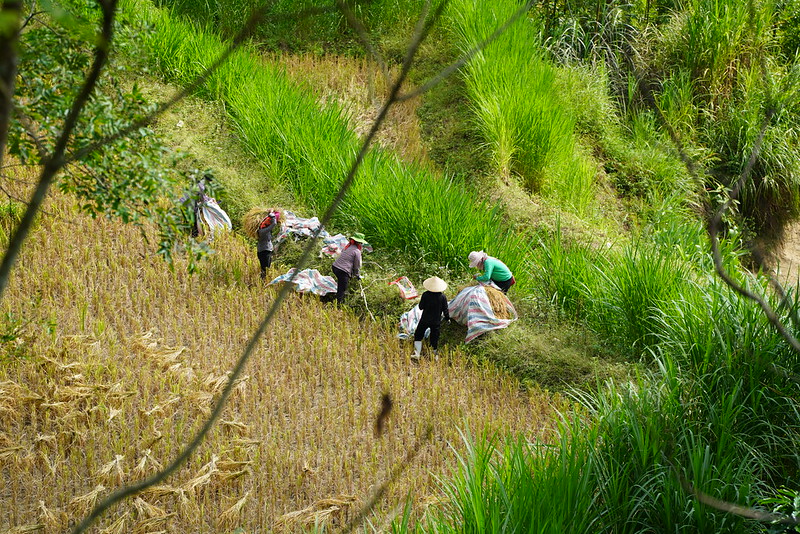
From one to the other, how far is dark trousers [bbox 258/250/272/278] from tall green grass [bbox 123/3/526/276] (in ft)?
2.83

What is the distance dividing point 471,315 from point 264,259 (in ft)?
5.66

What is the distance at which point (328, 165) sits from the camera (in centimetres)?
747

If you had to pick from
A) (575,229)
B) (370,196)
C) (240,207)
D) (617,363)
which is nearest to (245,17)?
(240,207)

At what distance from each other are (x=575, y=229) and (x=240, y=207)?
2.95 metres

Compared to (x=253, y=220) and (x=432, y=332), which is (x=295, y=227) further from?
(x=432, y=332)

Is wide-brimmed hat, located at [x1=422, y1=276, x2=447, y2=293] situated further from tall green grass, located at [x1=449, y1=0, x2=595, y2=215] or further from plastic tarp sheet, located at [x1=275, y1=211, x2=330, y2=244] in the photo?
tall green grass, located at [x1=449, y1=0, x2=595, y2=215]

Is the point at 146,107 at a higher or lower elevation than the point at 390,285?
higher

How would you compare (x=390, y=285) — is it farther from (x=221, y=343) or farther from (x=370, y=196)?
(x=221, y=343)

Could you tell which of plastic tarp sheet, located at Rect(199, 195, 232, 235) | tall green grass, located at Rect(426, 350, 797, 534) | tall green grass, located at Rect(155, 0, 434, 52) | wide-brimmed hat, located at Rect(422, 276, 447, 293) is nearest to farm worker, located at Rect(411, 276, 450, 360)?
wide-brimmed hat, located at Rect(422, 276, 447, 293)

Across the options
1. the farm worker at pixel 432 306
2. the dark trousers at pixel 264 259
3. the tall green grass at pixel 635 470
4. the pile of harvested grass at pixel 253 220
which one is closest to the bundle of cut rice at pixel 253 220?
the pile of harvested grass at pixel 253 220

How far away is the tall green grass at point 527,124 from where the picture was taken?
7992 mm

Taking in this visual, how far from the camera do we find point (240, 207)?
7.44 meters

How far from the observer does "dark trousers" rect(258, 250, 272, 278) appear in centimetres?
652

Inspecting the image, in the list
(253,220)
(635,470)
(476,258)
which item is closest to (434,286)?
(476,258)
